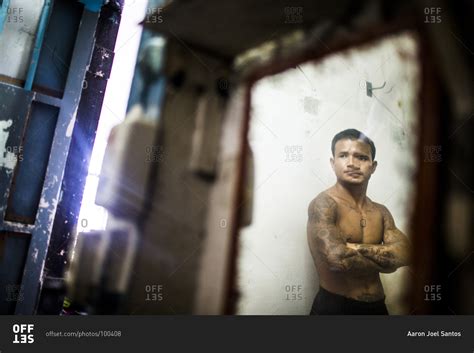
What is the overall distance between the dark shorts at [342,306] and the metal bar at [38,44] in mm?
1626

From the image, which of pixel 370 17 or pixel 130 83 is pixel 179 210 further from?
pixel 370 17

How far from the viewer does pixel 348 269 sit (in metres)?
1.89

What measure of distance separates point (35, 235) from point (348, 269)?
1.41 metres

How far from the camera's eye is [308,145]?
2143 millimetres

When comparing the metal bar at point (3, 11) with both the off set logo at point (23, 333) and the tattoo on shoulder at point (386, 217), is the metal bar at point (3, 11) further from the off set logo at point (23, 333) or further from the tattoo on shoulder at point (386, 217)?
the tattoo on shoulder at point (386, 217)

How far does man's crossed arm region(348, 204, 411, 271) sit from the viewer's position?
6.25 ft

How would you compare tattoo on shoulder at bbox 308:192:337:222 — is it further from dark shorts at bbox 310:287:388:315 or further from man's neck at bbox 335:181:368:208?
dark shorts at bbox 310:287:388:315

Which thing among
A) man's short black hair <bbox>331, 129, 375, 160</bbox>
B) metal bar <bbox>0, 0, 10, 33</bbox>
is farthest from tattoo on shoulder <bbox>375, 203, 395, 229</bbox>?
metal bar <bbox>0, 0, 10, 33</bbox>

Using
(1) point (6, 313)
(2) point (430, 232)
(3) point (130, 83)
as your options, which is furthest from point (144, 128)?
(2) point (430, 232)

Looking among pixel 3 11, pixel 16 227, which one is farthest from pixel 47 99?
pixel 16 227

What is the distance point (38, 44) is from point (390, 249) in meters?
1.88

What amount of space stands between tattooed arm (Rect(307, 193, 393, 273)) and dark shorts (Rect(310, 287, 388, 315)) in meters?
0.14

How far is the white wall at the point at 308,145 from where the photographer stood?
2072mm

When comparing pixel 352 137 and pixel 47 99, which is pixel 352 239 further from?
pixel 47 99
